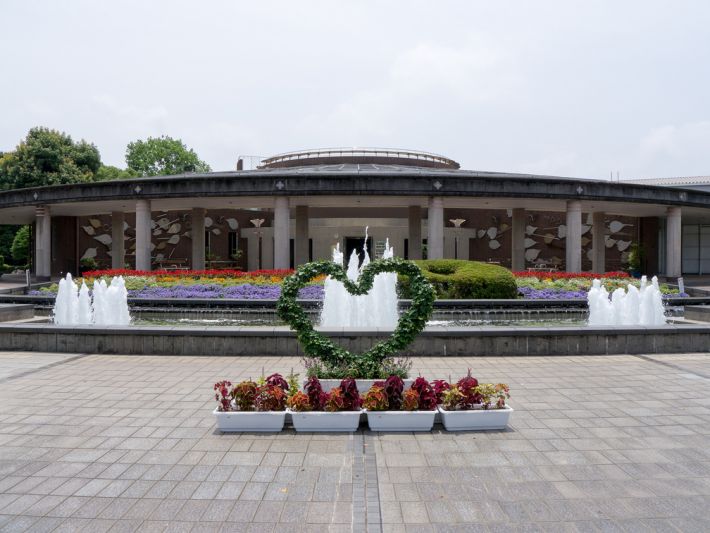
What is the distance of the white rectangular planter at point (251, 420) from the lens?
253 inches

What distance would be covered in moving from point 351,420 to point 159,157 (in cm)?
6233

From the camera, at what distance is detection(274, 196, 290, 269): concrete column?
25.5 metres

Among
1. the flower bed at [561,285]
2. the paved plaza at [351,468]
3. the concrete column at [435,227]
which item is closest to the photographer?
the paved plaza at [351,468]

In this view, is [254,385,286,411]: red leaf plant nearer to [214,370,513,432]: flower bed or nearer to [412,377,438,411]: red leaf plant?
[214,370,513,432]: flower bed

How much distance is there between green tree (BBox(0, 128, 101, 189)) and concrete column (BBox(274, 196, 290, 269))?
29.2 metres

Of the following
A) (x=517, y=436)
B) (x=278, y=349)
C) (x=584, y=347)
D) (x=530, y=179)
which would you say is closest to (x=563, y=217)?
(x=530, y=179)

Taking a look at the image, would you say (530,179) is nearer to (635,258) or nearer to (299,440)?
(635,258)

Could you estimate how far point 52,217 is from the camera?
118ft

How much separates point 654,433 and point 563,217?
3559cm

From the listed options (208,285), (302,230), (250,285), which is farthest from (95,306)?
(302,230)

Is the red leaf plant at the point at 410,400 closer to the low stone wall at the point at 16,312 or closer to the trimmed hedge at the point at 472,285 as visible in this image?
the trimmed hedge at the point at 472,285

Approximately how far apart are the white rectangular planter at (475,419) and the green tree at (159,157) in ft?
201

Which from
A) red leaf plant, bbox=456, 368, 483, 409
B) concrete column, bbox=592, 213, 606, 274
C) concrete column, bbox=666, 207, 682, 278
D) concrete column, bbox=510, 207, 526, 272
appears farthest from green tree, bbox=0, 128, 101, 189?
red leaf plant, bbox=456, 368, 483, 409

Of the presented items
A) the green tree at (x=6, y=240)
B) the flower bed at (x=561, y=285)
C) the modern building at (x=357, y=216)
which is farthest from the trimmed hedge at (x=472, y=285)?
the green tree at (x=6, y=240)
